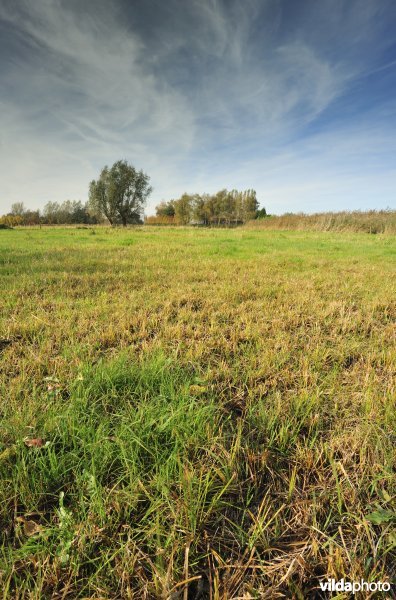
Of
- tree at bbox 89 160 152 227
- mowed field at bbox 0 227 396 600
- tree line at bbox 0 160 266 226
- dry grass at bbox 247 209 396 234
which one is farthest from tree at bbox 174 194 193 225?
mowed field at bbox 0 227 396 600

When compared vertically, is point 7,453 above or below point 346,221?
below

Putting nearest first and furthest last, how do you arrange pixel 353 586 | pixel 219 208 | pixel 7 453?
1. pixel 353 586
2. pixel 7 453
3. pixel 219 208

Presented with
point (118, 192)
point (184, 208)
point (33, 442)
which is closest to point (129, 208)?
point (118, 192)

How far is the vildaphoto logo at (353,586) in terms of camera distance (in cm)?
108

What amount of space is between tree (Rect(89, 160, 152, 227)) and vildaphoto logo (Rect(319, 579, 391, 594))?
2211 inches

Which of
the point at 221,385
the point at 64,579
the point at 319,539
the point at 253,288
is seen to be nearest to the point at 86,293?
the point at 253,288

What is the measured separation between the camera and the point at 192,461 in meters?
1.53

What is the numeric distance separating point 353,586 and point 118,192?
56.7 meters

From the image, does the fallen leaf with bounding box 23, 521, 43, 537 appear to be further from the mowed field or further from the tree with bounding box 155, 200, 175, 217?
the tree with bounding box 155, 200, 175, 217

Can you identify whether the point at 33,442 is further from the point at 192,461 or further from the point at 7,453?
the point at 192,461

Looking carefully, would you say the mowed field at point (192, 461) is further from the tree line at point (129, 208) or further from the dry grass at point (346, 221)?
the tree line at point (129, 208)

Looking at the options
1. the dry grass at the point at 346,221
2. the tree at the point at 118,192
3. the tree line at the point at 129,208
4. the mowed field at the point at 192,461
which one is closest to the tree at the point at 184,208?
the tree line at the point at 129,208

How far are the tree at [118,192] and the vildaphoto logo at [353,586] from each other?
184 feet

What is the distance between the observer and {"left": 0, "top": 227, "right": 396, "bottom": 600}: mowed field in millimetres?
Result: 1129
